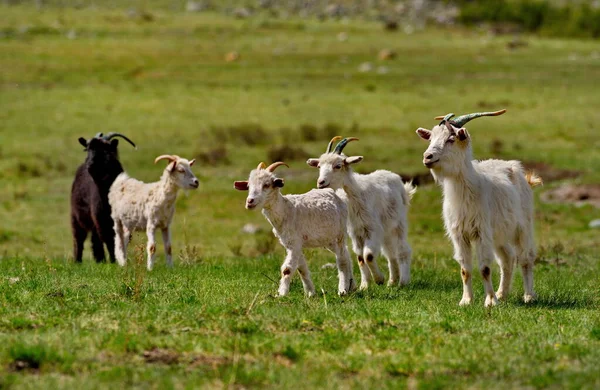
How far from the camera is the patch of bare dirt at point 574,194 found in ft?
80.8

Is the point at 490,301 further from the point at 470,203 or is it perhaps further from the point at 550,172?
the point at 550,172

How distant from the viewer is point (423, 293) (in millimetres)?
12625

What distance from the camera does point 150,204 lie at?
53.0 ft

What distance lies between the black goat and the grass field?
22.7 inches

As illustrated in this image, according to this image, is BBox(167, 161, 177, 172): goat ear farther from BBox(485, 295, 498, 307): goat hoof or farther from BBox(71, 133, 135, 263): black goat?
BBox(485, 295, 498, 307): goat hoof

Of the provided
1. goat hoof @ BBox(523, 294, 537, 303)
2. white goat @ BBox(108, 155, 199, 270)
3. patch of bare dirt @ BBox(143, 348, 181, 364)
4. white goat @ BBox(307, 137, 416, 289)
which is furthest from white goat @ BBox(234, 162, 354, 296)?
white goat @ BBox(108, 155, 199, 270)

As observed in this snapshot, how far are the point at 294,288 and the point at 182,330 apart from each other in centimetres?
371

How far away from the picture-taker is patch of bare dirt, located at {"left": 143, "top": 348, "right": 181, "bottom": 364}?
8219mm

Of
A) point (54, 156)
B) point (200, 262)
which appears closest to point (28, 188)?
point (54, 156)

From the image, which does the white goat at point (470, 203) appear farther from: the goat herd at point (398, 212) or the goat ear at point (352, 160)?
the goat ear at point (352, 160)

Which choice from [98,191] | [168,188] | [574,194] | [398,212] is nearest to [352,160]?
[398,212]

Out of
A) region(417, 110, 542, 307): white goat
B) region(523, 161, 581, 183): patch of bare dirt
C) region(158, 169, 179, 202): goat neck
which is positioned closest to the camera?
region(417, 110, 542, 307): white goat

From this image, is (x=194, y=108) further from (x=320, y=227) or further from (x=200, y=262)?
(x=320, y=227)

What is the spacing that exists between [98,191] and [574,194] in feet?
40.3
